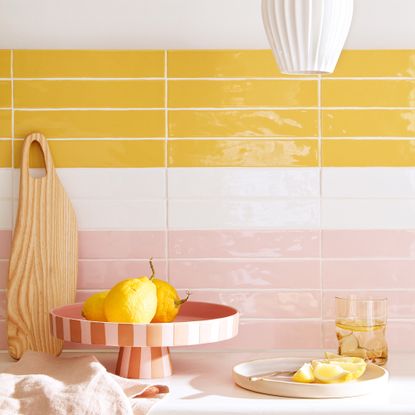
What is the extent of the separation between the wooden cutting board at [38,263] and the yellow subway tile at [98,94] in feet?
0.32

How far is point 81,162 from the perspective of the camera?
1.97m

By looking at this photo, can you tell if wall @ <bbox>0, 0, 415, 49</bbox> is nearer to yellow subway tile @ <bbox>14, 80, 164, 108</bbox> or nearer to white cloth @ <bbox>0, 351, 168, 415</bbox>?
yellow subway tile @ <bbox>14, 80, 164, 108</bbox>

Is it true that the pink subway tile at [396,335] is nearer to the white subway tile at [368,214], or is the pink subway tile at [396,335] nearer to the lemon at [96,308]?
the white subway tile at [368,214]

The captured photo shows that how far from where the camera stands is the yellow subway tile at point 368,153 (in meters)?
1.96

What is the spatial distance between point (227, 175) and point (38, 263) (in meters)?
0.47

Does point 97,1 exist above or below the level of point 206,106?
above

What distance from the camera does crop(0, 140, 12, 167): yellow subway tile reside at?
1975 mm

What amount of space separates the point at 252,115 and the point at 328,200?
26cm

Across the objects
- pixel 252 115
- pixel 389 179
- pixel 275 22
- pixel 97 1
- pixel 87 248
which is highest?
pixel 97 1

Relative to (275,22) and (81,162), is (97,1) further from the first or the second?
(275,22)

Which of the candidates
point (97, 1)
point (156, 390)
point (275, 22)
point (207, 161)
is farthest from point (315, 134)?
point (156, 390)

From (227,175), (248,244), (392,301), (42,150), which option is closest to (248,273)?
(248,244)

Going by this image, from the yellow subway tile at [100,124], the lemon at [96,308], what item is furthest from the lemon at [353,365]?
the yellow subway tile at [100,124]

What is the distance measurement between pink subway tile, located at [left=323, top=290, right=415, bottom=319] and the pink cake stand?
0.97ft
